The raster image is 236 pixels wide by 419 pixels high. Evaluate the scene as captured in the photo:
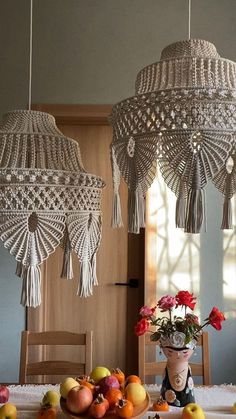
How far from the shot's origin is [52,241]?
1412 millimetres

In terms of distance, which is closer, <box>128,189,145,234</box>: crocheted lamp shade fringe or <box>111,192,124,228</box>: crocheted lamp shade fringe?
<box>128,189,145,234</box>: crocheted lamp shade fringe

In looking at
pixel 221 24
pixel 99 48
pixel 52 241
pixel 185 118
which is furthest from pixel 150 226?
pixel 185 118

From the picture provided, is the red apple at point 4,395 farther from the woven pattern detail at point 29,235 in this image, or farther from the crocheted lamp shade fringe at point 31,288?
the woven pattern detail at point 29,235

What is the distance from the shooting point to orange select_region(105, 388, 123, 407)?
4.26 ft

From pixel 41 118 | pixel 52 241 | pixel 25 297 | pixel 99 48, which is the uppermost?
pixel 99 48

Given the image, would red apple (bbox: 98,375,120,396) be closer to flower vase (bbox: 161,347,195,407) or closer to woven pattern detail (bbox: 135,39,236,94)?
flower vase (bbox: 161,347,195,407)

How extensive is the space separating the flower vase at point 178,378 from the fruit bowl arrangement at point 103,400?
175 millimetres

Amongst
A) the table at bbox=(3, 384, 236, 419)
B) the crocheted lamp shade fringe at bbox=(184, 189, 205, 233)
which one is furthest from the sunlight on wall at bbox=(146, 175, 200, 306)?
the crocheted lamp shade fringe at bbox=(184, 189, 205, 233)

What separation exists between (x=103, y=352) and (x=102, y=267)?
0.56m

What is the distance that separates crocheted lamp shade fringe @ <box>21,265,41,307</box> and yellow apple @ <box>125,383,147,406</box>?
1.26ft

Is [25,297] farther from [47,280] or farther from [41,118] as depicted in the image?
[47,280]

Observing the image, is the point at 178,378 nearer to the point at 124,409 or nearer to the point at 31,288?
the point at 124,409

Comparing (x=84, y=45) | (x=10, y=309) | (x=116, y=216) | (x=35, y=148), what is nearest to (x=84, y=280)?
(x=116, y=216)

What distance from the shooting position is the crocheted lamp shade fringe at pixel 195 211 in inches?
45.4
